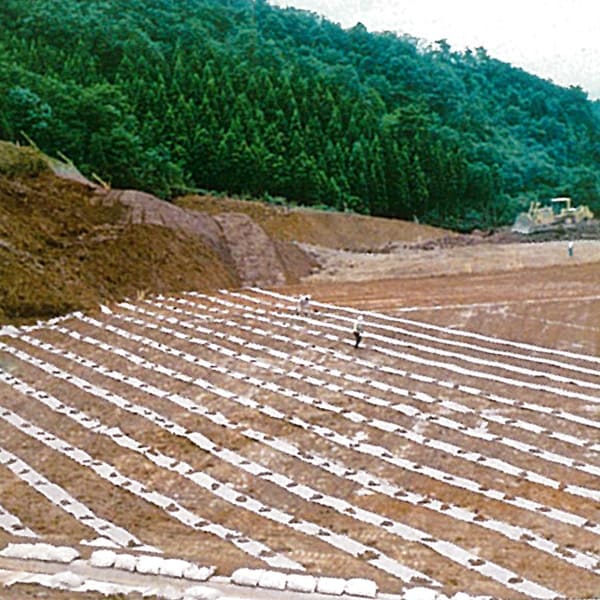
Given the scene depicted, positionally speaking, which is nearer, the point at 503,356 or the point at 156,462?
the point at 156,462

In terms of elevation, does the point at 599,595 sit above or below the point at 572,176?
below

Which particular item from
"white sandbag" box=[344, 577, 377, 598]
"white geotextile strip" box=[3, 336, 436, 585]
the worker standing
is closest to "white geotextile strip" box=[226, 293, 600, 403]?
the worker standing

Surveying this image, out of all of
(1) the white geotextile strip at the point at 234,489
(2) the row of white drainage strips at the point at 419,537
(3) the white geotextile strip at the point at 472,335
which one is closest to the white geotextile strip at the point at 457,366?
(3) the white geotextile strip at the point at 472,335

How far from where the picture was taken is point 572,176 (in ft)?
134

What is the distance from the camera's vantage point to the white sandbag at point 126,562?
4980mm

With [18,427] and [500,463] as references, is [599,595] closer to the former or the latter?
[500,463]

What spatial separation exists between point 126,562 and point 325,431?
3185mm

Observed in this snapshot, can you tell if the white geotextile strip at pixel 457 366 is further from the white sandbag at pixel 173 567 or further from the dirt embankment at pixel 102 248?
the white sandbag at pixel 173 567

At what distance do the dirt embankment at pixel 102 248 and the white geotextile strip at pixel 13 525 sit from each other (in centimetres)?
658

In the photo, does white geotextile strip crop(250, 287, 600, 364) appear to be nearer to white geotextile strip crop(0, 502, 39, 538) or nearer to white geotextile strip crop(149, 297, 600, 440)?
white geotextile strip crop(149, 297, 600, 440)

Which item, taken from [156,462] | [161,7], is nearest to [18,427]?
[156,462]

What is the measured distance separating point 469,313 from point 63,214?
7.54 metres

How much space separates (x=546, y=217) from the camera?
101 ft

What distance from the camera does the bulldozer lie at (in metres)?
26.0
